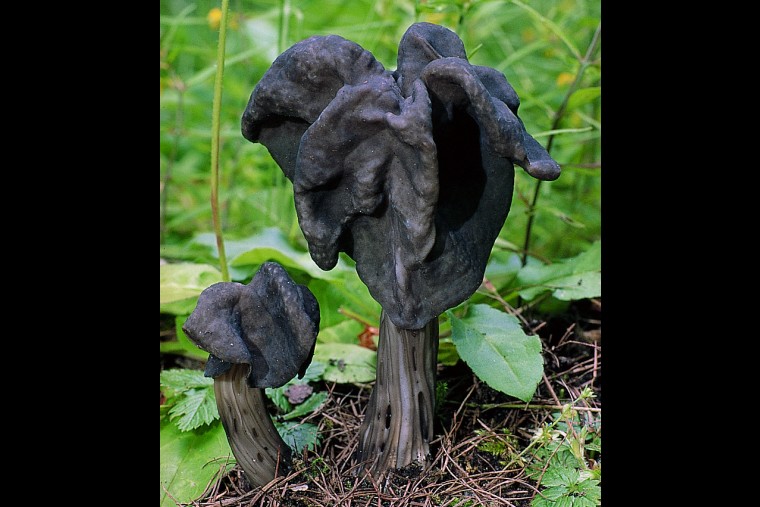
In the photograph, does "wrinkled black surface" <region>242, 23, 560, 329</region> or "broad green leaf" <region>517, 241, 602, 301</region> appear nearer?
"wrinkled black surface" <region>242, 23, 560, 329</region>

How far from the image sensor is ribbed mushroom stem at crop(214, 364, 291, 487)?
168 cm

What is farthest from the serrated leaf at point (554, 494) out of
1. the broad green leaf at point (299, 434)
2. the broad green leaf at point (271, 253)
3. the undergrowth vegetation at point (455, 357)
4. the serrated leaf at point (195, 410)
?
the broad green leaf at point (271, 253)

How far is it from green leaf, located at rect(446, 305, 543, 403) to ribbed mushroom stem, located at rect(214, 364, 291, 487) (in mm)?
558

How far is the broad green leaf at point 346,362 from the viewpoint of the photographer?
7.27 ft

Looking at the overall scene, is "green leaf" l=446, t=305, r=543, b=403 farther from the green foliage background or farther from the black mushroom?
the green foliage background

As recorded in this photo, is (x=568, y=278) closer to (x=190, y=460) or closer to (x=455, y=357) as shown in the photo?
(x=455, y=357)

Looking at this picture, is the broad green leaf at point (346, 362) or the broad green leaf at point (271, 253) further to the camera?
the broad green leaf at point (271, 253)

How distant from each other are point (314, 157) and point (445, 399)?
0.97 m

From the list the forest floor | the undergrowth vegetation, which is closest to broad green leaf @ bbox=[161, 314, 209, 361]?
the undergrowth vegetation

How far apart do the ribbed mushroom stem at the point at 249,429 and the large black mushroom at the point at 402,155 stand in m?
0.39

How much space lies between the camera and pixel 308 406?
2094mm

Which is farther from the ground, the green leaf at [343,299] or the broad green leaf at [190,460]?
the green leaf at [343,299]

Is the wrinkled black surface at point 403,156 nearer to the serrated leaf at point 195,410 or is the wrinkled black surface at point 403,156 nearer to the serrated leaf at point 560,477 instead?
the serrated leaf at point 560,477

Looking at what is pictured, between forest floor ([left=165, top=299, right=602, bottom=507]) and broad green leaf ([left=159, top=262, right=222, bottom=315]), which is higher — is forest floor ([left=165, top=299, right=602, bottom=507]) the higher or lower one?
the higher one
